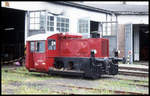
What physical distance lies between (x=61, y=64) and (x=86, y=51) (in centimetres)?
145

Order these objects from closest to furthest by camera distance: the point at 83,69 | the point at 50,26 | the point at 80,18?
the point at 83,69
the point at 50,26
the point at 80,18

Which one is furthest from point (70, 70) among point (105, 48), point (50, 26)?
point (50, 26)

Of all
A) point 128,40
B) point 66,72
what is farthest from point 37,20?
point 128,40

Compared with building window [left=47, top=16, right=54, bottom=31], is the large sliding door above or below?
below

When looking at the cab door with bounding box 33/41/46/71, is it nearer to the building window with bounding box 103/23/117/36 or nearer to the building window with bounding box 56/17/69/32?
the building window with bounding box 56/17/69/32

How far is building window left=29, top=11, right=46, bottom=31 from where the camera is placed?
18250mm

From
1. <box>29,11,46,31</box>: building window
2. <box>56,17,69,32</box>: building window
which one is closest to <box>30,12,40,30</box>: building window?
<box>29,11,46,31</box>: building window

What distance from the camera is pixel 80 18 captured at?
22.2 m

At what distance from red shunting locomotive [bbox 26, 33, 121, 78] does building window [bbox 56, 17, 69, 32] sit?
6583 millimetres

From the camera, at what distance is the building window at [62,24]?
1971 centimetres

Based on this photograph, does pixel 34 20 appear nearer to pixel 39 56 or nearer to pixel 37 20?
pixel 37 20

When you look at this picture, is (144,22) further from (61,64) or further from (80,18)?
(61,64)

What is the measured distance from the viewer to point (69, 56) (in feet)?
42.3

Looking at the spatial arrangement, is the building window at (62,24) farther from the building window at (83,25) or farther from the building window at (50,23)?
the building window at (83,25)
